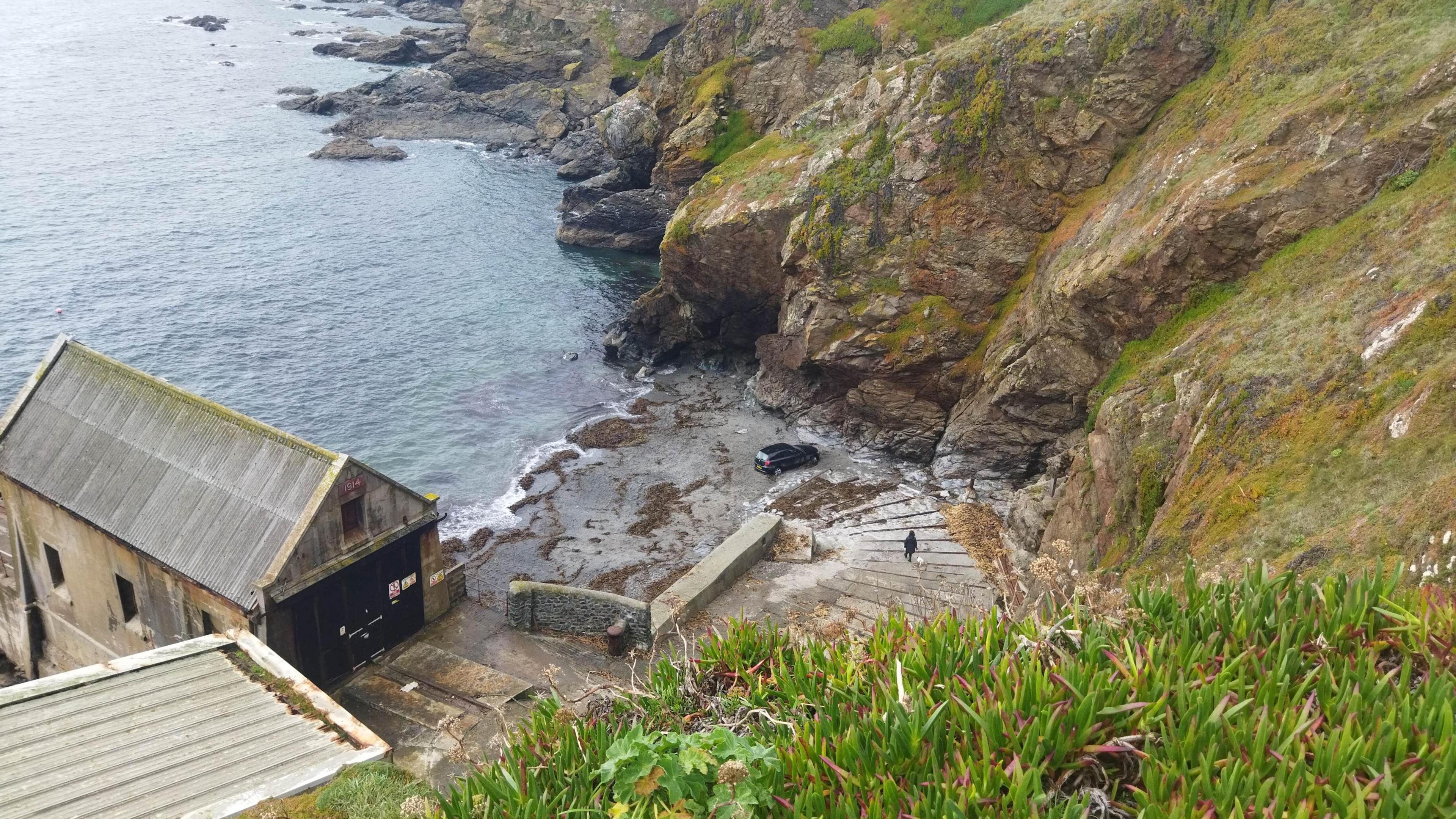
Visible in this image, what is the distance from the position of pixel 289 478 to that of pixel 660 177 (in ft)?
205

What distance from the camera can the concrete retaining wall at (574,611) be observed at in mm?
26797

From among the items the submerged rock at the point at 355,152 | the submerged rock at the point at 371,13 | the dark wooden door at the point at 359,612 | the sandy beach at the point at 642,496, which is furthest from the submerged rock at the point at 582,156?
the submerged rock at the point at 371,13

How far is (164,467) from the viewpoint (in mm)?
29266

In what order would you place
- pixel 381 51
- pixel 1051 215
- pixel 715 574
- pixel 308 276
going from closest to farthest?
pixel 715 574 < pixel 1051 215 < pixel 308 276 < pixel 381 51

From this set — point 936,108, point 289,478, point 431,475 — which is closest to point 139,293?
point 431,475

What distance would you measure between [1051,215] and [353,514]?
34301mm

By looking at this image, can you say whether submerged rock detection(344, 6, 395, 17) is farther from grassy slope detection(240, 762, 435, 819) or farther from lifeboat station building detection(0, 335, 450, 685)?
grassy slope detection(240, 762, 435, 819)

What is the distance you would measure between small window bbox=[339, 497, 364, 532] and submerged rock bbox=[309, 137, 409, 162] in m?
88.2

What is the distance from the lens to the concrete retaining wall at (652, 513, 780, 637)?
2655cm

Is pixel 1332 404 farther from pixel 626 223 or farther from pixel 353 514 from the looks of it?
pixel 626 223

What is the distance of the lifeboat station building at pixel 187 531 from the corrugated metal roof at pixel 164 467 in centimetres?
5

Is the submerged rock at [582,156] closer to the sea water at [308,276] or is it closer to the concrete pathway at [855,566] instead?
the sea water at [308,276]

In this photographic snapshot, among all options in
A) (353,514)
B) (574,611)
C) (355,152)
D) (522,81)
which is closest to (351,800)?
(574,611)

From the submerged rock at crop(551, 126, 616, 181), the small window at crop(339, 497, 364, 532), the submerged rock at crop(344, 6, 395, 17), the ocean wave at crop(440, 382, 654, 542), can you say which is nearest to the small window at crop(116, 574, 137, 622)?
the small window at crop(339, 497, 364, 532)
